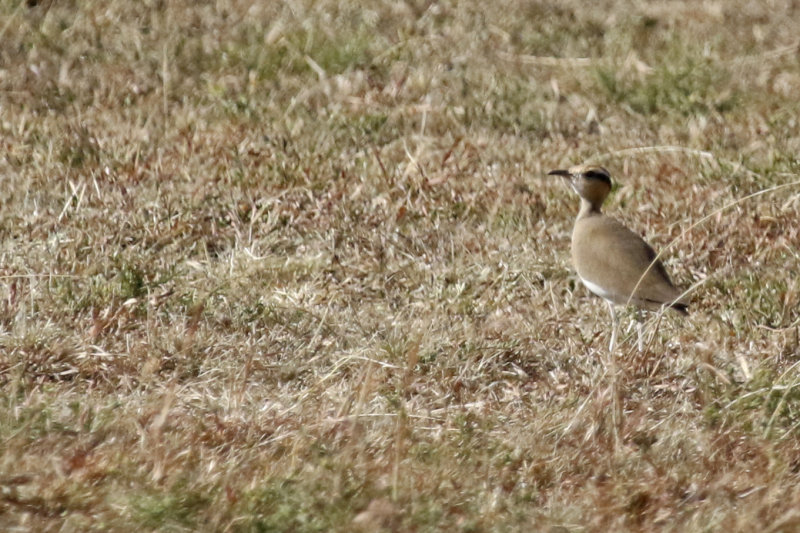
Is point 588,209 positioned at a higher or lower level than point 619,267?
lower

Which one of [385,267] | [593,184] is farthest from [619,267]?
[385,267]

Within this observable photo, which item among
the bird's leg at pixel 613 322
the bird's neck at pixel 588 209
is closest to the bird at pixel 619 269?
the bird's leg at pixel 613 322

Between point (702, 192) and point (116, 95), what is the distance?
3.79m

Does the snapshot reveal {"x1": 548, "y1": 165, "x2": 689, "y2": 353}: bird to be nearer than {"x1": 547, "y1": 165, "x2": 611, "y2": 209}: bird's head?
Yes

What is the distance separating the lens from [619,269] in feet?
21.5

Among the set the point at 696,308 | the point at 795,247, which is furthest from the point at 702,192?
the point at 696,308

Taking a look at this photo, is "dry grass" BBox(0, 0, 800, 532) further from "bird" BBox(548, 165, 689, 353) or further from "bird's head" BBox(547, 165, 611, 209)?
"bird's head" BBox(547, 165, 611, 209)

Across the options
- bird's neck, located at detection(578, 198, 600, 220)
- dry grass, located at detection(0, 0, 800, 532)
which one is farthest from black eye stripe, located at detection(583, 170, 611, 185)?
dry grass, located at detection(0, 0, 800, 532)

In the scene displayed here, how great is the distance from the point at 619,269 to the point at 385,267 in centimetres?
140

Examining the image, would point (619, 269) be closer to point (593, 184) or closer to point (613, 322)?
point (613, 322)

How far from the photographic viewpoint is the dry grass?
16.2 feet

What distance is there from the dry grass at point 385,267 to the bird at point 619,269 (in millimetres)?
176

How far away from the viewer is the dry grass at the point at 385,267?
16.2ft

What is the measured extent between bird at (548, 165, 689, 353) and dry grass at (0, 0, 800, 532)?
176 mm
